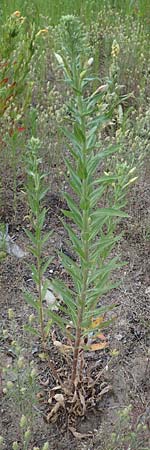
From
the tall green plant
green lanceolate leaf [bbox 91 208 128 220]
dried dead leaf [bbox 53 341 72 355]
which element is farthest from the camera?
dried dead leaf [bbox 53 341 72 355]

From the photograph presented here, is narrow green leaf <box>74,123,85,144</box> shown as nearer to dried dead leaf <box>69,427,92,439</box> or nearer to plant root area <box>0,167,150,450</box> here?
plant root area <box>0,167,150,450</box>

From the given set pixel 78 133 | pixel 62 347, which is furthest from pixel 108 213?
pixel 62 347

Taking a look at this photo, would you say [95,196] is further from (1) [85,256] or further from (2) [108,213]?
(1) [85,256]

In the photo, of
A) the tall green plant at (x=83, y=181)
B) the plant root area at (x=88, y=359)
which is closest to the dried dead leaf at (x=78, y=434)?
the plant root area at (x=88, y=359)

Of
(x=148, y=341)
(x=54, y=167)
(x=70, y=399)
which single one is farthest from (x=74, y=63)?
(x=54, y=167)

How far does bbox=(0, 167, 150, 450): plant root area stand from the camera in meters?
1.96

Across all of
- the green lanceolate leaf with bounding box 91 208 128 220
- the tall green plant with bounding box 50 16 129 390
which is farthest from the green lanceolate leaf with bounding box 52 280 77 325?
the green lanceolate leaf with bounding box 91 208 128 220

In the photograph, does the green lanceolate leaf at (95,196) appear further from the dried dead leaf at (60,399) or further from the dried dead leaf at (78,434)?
the dried dead leaf at (78,434)

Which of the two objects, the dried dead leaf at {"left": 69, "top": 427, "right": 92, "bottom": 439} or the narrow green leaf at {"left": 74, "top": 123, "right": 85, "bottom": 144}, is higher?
the narrow green leaf at {"left": 74, "top": 123, "right": 85, "bottom": 144}

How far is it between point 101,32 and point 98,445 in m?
3.22

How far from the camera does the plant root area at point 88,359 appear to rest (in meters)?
1.96

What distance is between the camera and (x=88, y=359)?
2217mm

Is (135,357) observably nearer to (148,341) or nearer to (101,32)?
(148,341)

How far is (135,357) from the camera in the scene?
225cm
